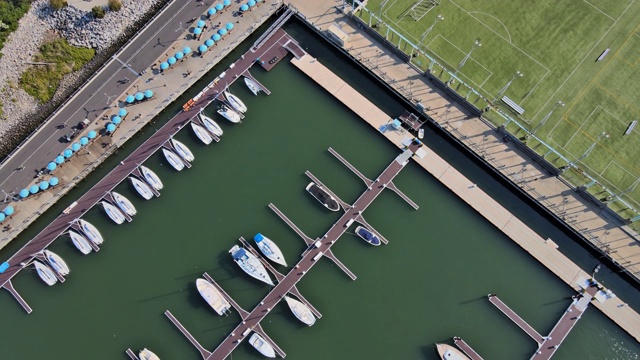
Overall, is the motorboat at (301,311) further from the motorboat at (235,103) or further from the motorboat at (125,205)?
the motorboat at (235,103)

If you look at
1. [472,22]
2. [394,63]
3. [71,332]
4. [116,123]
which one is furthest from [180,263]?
[472,22]

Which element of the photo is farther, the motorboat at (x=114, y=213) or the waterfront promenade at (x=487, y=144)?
the motorboat at (x=114, y=213)

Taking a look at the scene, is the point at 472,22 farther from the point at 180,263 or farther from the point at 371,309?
the point at 180,263

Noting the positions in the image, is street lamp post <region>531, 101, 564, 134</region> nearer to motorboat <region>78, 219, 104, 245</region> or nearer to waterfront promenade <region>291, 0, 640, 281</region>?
waterfront promenade <region>291, 0, 640, 281</region>

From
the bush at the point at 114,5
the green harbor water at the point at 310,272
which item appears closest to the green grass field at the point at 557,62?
the green harbor water at the point at 310,272

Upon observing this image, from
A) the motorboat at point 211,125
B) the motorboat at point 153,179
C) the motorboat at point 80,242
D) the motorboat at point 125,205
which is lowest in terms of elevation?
the motorboat at point 80,242

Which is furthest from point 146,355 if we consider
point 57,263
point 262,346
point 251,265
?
point 57,263

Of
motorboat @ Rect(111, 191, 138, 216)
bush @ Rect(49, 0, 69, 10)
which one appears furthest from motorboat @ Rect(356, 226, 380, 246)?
bush @ Rect(49, 0, 69, 10)
